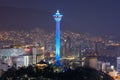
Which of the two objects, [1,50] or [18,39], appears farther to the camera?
[18,39]

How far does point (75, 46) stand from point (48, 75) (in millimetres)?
15763

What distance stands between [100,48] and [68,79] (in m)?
18.5

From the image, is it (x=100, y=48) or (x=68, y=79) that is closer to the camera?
(x=68, y=79)

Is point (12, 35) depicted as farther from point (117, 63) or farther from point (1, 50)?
point (117, 63)

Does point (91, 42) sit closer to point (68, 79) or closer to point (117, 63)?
point (117, 63)

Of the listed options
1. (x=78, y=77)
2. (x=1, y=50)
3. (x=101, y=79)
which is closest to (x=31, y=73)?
(x=78, y=77)

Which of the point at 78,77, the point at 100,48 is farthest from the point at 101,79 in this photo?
the point at 100,48

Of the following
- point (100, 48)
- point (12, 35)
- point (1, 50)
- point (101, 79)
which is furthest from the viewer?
point (100, 48)

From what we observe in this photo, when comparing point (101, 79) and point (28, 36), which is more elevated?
point (28, 36)

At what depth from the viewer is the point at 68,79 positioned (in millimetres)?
11469

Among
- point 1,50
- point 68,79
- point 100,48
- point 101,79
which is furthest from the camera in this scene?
point 100,48

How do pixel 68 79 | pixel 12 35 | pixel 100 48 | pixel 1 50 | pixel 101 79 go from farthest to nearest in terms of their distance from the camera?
pixel 100 48 → pixel 12 35 → pixel 1 50 → pixel 101 79 → pixel 68 79

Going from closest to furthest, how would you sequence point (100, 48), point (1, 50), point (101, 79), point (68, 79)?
point (68, 79) < point (101, 79) < point (1, 50) < point (100, 48)

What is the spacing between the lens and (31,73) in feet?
39.1
